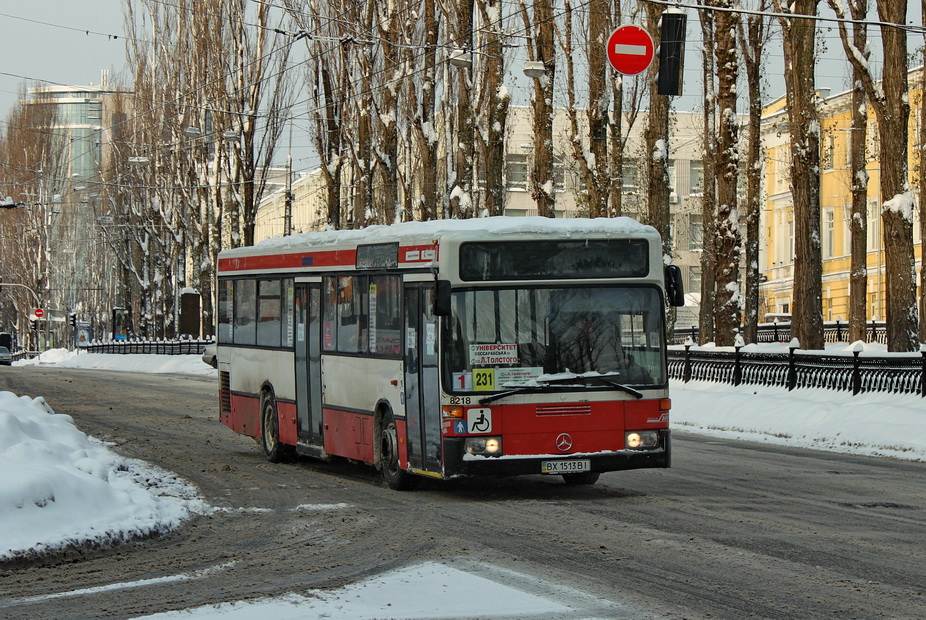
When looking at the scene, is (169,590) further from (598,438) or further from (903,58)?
(903,58)

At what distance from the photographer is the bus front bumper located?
1338 cm

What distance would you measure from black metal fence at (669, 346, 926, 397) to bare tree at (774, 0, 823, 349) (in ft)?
7.24

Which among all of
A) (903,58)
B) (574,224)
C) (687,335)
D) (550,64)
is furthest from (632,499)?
(687,335)

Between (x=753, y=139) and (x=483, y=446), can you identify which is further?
(x=753, y=139)

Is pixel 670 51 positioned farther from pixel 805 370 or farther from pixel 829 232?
pixel 829 232

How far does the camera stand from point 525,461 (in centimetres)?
1348

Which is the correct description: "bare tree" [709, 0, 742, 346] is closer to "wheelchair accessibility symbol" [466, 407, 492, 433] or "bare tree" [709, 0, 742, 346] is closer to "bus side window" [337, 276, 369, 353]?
"bus side window" [337, 276, 369, 353]

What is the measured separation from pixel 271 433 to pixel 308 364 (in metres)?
1.65

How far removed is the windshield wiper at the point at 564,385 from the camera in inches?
528

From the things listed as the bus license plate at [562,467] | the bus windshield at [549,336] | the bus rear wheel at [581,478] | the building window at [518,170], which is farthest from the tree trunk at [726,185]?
the building window at [518,170]

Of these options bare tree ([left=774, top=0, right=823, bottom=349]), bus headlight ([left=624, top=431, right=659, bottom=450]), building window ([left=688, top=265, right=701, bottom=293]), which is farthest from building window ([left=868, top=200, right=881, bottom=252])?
bus headlight ([left=624, top=431, right=659, bottom=450])

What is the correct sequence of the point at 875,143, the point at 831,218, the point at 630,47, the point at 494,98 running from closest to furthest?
the point at 630,47 → the point at 494,98 → the point at 875,143 → the point at 831,218

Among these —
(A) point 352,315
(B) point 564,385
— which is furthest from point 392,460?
(B) point 564,385

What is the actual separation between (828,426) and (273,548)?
43.1 feet
